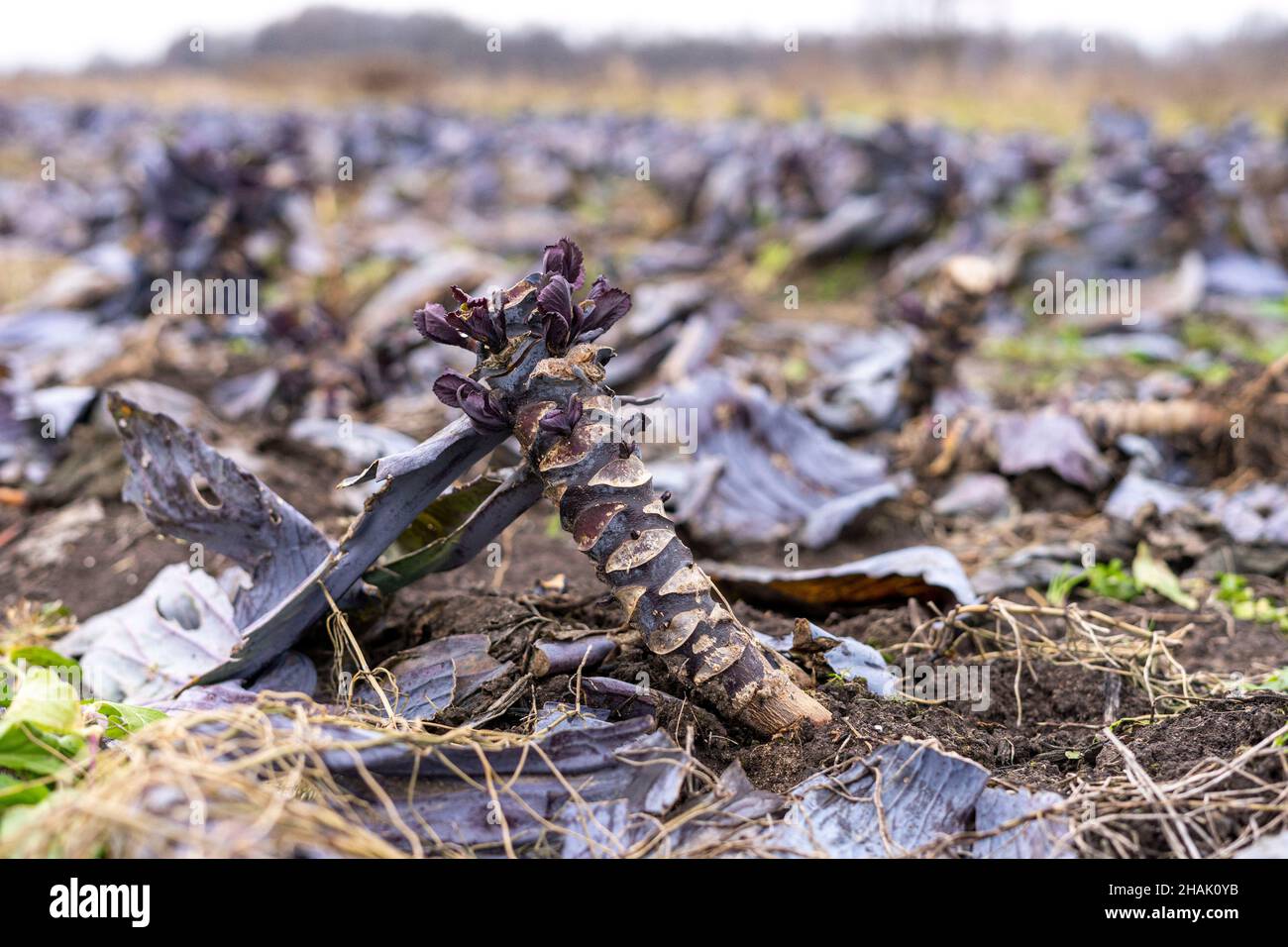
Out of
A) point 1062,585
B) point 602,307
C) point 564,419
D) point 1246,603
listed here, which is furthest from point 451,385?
point 1246,603

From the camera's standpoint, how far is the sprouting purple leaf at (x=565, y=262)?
1720 millimetres

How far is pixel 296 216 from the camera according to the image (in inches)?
291

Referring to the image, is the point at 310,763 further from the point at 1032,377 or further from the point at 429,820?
the point at 1032,377

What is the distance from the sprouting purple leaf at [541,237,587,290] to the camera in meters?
1.72

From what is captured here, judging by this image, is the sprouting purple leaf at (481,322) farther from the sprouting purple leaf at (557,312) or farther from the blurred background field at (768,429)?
the blurred background field at (768,429)

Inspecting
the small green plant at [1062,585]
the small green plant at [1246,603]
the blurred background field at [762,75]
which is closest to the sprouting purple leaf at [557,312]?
the small green plant at [1062,585]

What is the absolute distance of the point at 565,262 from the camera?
1740 millimetres

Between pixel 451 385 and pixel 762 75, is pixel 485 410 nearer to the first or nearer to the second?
pixel 451 385

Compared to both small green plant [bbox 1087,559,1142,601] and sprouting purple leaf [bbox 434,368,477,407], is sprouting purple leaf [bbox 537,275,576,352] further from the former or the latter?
small green plant [bbox 1087,559,1142,601]

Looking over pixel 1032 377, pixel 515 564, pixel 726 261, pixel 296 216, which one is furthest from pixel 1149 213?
pixel 296 216

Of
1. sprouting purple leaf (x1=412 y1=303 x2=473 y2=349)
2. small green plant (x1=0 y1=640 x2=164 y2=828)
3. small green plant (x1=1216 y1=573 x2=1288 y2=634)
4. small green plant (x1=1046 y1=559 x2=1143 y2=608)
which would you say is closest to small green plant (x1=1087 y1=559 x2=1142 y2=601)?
small green plant (x1=1046 y1=559 x2=1143 y2=608)

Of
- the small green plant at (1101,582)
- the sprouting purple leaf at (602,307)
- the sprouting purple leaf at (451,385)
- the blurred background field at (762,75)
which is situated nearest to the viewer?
the sprouting purple leaf at (451,385)
